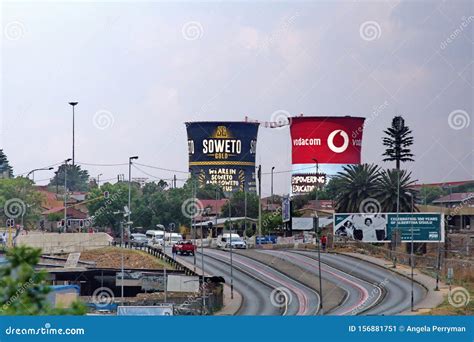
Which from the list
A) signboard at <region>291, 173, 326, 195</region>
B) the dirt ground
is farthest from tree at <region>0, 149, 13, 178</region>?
signboard at <region>291, 173, 326, 195</region>

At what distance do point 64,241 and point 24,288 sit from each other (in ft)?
27.1

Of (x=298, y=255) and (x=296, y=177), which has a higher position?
(x=296, y=177)

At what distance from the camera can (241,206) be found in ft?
103

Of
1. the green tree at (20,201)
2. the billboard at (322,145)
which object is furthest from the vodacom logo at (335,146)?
Answer: the green tree at (20,201)

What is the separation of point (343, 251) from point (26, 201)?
7.49 meters

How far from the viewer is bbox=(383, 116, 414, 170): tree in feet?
78.3

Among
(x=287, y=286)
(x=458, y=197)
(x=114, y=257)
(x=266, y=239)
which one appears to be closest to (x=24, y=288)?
(x=114, y=257)

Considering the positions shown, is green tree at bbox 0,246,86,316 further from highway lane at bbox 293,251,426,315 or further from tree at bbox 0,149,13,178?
highway lane at bbox 293,251,426,315

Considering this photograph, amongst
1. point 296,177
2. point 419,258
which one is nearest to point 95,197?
point 296,177

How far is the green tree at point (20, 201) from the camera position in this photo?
26078 millimetres

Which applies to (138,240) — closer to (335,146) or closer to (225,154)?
(225,154)

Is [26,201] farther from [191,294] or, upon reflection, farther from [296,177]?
[296,177]

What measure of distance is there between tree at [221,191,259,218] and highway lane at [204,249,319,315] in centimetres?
342

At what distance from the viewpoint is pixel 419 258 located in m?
28.4
